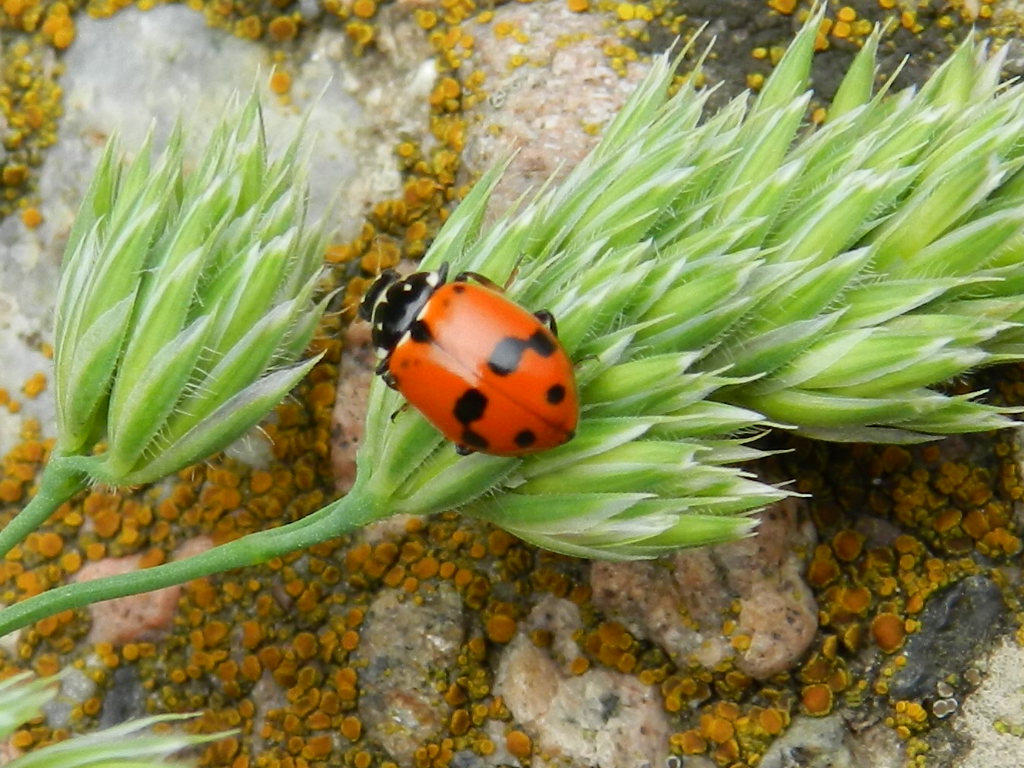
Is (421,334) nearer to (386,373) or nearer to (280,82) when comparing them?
(386,373)

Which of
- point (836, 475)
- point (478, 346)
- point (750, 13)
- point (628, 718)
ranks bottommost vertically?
point (628, 718)

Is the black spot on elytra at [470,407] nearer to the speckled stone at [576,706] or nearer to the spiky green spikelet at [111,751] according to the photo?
the spiky green spikelet at [111,751]

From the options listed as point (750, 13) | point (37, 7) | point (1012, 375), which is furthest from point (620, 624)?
point (37, 7)

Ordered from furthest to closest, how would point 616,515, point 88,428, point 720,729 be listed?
point 720,729
point 88,428
point 616,515

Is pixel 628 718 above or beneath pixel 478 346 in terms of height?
beneath

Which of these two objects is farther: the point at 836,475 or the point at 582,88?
the point at 582,88

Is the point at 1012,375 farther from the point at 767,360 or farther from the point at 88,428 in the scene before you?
the point at 88,428

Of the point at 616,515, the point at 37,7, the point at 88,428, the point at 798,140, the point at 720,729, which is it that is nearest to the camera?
the point at 616,515
